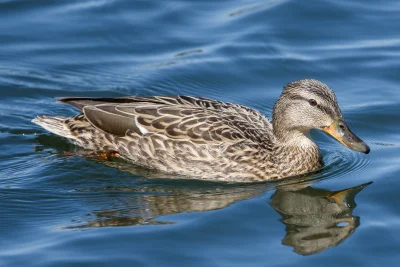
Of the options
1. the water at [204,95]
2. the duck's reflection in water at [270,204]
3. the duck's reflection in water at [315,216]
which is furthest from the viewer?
the duck's reflection in water at [270,204]

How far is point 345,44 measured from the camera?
16406 mm

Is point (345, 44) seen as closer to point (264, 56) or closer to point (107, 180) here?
point (264, 56)

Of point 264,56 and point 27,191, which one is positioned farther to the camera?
point 264,56

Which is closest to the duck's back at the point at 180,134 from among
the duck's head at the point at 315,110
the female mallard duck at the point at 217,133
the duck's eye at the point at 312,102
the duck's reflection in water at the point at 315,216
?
the female mallard duck at the point at 217,133

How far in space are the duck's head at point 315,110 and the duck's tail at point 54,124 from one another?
2.94 m

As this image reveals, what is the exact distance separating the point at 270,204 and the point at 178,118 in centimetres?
177

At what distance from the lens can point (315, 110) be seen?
37.2 ft

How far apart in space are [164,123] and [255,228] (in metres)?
2.32

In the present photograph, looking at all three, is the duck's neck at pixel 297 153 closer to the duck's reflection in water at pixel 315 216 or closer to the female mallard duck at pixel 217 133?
the female mallard duck at pixel 217 133

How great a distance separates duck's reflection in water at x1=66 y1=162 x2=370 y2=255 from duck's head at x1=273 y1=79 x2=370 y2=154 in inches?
26.6

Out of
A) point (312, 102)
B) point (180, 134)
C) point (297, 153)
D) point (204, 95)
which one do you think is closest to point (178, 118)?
point (180, 134)

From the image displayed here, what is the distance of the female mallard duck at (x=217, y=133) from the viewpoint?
1141 centimetres

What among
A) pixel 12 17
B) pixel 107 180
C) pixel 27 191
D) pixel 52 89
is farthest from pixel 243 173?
pixel 12 17

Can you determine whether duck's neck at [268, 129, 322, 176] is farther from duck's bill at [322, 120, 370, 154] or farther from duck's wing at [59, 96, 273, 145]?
duck's bill at [322, 120, 370, 154]
